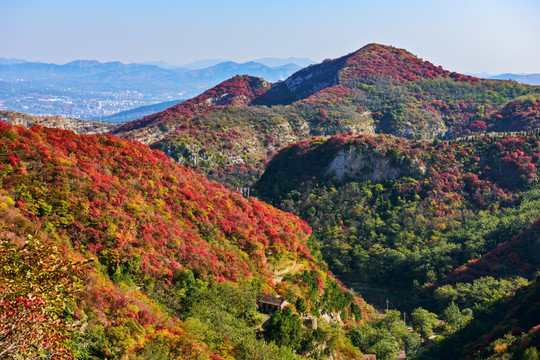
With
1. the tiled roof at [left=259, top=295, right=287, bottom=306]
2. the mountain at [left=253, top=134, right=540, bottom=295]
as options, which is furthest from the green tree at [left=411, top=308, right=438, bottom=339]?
the tiled roof at [left=259, top=295, right=287, bottom=306]

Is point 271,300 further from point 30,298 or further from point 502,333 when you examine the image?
point 30,298

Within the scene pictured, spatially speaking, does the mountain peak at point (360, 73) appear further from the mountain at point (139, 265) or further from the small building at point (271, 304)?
the small building at point (271, 304)

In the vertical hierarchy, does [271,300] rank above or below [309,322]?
above

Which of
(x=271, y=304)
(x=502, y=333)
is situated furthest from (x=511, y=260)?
(x=271, y=304)

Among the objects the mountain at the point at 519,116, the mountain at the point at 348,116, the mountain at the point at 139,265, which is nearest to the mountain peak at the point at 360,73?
the mountain at the point at 348,116

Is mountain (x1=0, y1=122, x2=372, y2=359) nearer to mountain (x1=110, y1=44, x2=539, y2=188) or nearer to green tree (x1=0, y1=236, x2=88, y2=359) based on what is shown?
green tree (x1=0, y1=236, x2=88, y2=359)

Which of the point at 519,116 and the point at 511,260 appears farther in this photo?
the point at 519,116

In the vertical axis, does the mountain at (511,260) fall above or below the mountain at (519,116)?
below

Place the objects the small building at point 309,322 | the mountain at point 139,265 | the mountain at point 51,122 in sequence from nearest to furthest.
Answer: the mountain at point 139,265, the small building at point 309,322, the mountain at point 51,122
